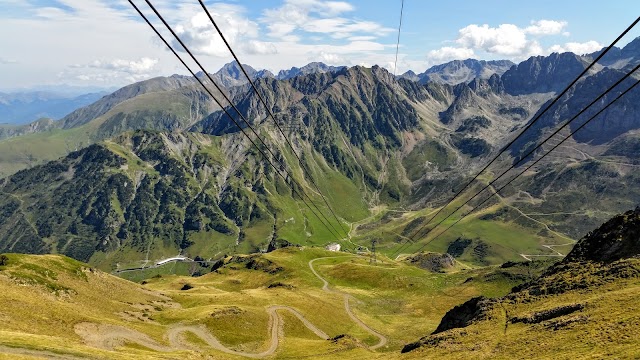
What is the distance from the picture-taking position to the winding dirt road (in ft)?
242

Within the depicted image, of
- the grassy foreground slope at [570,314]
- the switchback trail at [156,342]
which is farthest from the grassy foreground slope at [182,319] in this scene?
the grassy foreground slope at [570,314]

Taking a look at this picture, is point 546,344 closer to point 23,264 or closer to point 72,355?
point 72,355

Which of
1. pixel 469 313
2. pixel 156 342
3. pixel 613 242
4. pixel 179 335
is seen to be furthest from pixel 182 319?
pixel 613 242

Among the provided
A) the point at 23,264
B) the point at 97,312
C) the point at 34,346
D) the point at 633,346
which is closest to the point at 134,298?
the point at 97,312

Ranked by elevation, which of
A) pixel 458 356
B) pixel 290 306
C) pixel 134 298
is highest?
pixel 458 356

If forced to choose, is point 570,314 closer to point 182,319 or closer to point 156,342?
point 156,342

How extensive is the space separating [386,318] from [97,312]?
9353 centimetres

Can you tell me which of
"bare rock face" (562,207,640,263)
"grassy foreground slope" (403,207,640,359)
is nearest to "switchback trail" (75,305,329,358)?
"grassy foreground slope" (403,207,640,359)

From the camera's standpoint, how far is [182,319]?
10206 cm

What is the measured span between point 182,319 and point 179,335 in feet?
36.6

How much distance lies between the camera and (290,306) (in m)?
131

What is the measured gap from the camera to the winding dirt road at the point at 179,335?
2906 inches

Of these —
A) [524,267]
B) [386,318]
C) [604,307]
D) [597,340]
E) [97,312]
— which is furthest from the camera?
[524,267]

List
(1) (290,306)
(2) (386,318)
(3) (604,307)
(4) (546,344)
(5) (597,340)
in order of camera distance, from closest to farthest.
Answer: (5) (597,340)
(4) (546,344)
(3) (604,307)
(1) (290,306)
(2) (386,318)
